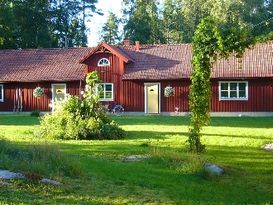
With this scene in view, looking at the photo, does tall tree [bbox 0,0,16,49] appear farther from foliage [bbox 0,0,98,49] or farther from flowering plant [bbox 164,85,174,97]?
flowering plant [bbox 164,85,174,97]

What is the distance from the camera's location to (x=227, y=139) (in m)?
17.4

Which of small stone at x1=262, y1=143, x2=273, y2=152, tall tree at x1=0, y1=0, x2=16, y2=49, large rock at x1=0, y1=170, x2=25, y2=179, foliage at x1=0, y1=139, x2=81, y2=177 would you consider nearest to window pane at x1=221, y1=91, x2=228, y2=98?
small stone at x1=262, y1=143, x2=273, y2=152

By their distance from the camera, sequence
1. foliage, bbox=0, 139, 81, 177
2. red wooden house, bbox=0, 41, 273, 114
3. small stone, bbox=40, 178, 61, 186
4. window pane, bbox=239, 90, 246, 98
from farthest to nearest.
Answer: window pane, bbox=239, 90, 246, 98, red wooden house, bbox=0, 41, 273, 114, foliage, bbox=0, 139, 81, 177, small stone, bbox=40, 178, 61, 186

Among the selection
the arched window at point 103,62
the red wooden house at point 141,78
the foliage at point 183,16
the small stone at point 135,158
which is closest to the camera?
the small stone at point 135,158

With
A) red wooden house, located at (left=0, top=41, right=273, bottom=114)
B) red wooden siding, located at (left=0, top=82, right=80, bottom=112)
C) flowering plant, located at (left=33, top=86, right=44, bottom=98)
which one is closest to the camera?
red wooden house, located at (left=0, top=41, right=273, bottom=114)

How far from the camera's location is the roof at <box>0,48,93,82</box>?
35.5m

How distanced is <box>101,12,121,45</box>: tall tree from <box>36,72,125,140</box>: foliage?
45963 millimetres

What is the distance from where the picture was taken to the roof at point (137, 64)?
32969 millimetres

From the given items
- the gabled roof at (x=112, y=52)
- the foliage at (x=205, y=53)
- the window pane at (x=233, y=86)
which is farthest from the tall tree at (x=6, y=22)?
the foliage at (x=205, y=53)

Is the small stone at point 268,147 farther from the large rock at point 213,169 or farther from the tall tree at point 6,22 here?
the tall tree at point 6,22

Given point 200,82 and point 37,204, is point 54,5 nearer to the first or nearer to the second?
point 200,82

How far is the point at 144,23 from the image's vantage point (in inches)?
2286

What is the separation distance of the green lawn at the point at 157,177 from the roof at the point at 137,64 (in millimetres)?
16203

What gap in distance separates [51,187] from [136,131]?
11.9 metres
